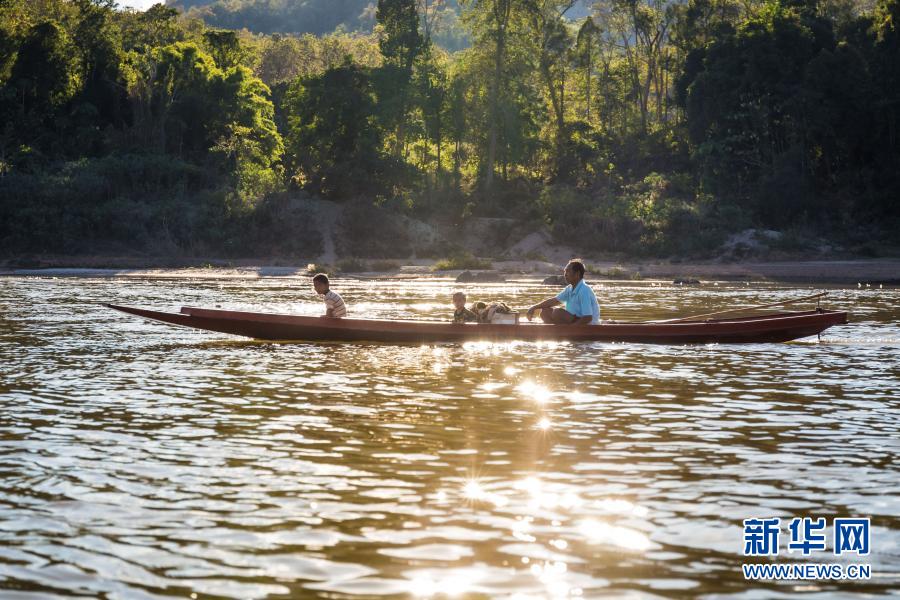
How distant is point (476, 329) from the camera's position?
17141 millimetres

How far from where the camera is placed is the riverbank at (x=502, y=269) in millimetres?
39375

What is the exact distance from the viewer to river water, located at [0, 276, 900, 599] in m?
5.96

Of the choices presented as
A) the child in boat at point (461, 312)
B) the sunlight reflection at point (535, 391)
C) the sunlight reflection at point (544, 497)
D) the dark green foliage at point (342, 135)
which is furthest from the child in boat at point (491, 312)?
the dark green foliage at point (342, 135)

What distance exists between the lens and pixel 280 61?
281 ft

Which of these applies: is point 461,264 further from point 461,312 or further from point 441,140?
point 461,312

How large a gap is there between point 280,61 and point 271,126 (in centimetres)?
3154

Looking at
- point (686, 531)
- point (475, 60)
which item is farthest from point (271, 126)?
point (686, 531)

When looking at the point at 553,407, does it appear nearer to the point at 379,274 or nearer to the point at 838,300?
the point at 838,300

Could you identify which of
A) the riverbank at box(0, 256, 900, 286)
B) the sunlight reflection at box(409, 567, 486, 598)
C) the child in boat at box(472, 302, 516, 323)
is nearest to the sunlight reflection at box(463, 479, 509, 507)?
the sunlight reflection at box(409, 567, 486, 598)

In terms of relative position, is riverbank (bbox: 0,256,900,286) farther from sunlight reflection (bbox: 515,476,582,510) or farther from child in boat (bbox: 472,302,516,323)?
sunlight reflection (bbox: 515,476,582,510)

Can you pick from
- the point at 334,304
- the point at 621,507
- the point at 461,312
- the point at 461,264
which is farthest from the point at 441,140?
the point at 621,507

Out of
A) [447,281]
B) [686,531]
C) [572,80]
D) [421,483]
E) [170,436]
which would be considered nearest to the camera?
[686,531]

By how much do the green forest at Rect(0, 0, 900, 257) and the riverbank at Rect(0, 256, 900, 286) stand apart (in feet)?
6.88

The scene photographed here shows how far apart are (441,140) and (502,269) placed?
17.2 m
